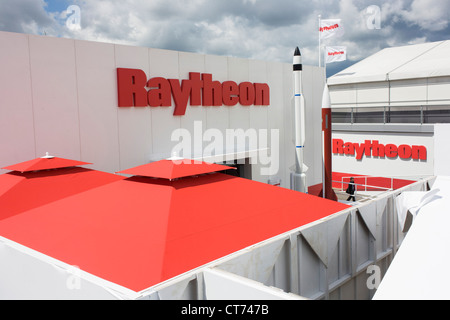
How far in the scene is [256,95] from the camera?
54.3ft

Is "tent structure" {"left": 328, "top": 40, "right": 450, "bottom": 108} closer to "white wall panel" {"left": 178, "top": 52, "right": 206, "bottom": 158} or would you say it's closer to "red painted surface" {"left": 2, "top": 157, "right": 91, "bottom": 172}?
"white wall panel" {"left": 178, "top": 52, "right": 206, "bottom": 158}

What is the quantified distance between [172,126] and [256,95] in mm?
4455

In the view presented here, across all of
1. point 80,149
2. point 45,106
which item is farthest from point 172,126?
point 45,106

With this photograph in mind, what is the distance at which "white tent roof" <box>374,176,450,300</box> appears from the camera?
3145mm

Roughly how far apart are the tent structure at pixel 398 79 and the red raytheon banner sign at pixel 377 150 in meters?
6.40

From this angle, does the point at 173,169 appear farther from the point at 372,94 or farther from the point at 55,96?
the point at 372,94

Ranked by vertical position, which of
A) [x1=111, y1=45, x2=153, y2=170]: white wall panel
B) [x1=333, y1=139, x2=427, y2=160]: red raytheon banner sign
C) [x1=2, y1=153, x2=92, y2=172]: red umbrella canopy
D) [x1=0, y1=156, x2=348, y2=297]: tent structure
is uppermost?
[x1=111, y1=45, x2=153, y2=170]: white wall panel

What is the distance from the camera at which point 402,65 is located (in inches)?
1294

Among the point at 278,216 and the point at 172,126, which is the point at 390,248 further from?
the point at 172,126

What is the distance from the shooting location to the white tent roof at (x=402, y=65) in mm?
29844

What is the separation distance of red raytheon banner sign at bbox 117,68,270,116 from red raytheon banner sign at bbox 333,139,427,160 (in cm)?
1043

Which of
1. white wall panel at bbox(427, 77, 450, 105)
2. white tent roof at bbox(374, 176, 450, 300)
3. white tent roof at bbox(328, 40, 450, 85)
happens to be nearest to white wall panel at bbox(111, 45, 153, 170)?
white tent roof at bbox(374, 176, 450, 300)

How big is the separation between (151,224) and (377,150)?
21.7 meters

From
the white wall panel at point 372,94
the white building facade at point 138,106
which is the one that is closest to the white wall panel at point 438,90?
the white wall panel at point 372,94
